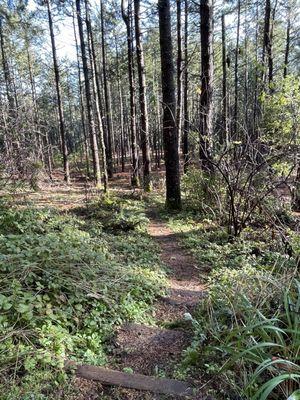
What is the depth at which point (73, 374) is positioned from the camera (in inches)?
83.5

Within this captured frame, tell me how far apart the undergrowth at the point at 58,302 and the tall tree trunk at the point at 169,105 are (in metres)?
3.43

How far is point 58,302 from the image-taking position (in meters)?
2.71

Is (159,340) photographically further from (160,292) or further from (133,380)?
(160,292)

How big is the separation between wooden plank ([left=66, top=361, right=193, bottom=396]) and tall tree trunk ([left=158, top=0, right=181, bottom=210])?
587cm

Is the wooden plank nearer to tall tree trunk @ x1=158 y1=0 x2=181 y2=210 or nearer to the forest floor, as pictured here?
the forest floor

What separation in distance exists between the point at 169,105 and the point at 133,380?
6380mm

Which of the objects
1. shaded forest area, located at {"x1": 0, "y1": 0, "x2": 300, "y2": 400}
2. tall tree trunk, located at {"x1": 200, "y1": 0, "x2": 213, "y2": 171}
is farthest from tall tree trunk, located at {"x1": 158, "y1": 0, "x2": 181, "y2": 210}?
tall tree trunk, located at {"x1": 200, "y1": 0, "x2": 213, "y2": 171}

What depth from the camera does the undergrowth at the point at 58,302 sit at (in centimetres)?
204

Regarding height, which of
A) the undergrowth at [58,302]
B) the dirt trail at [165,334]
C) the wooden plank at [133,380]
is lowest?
the dirt trail at [165,334]

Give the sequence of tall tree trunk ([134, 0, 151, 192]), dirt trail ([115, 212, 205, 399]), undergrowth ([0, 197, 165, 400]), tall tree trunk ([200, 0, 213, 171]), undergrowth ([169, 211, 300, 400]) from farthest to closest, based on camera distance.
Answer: tall tree trunk ([134, 0, 151, 192]), tall tree trunk ([200, 0, 213, 171]), dirt trail ([115, 212, 205, 399]), undergrowth ([0, 197, 165, 400]), undergrowth ([169, 211, 300, 400])

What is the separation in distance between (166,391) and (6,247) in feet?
7.29

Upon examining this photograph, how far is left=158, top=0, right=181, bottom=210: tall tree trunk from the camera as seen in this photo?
24.0 ft

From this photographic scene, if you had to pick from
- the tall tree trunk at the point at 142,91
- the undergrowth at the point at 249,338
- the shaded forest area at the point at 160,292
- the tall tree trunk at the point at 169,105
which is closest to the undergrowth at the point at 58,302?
the shaded forest area at the point at 160,292

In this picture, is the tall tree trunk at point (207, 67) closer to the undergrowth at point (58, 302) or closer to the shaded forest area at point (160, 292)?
the shaded forest area at point (160, 292)
